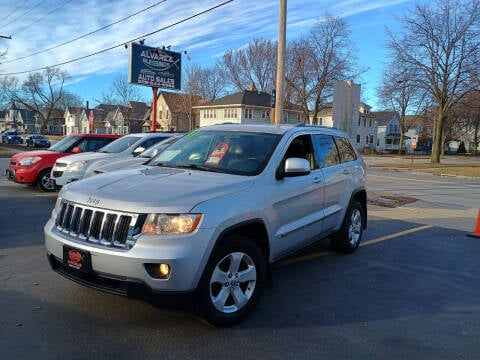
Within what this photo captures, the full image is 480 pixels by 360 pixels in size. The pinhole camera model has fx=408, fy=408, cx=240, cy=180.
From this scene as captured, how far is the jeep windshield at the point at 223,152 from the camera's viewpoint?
424 centimetres

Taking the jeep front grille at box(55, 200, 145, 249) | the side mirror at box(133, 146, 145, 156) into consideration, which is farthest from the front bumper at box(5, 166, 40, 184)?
the jeep front grille at box(55, 200, 145, 249)

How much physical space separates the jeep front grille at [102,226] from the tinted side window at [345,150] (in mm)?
3624

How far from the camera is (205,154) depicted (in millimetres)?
4625

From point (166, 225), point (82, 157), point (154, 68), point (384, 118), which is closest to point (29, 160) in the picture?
point (82, 157)

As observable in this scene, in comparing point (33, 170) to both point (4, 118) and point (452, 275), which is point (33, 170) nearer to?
point (452, 275)

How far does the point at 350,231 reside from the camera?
6.03 meters

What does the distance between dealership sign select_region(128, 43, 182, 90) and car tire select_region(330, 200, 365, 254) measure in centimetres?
1693

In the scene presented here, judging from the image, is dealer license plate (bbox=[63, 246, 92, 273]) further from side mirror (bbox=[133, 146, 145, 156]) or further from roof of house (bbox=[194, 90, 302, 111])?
roof of house (bbox=[194, 90, 302, 111])

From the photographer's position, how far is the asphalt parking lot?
3221 millimetres

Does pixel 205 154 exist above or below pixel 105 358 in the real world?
above

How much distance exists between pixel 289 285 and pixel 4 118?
14690 cm

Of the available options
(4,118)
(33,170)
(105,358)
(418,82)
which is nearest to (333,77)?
(418,82)

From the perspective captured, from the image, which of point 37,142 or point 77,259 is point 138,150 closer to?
point 77,259

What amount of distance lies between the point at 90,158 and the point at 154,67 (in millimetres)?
13166
